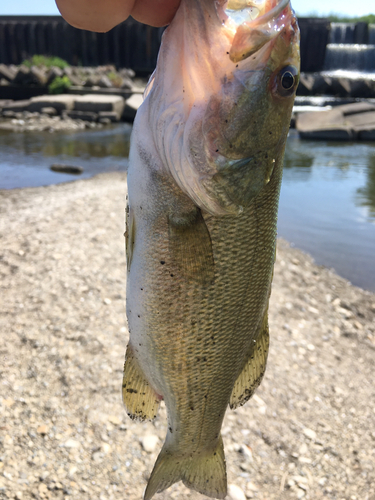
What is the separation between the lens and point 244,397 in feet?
6.63

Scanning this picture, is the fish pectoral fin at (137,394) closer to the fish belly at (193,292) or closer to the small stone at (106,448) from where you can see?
the fish belly at (193,292)

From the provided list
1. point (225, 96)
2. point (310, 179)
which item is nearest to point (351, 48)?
point (310, 179)

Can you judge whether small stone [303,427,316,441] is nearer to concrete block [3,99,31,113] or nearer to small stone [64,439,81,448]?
small stone [64,439,81,448]

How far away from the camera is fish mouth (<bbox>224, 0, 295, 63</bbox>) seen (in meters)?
1.28

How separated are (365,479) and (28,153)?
11014mm

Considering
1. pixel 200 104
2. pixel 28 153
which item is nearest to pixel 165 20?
pixel 200 104

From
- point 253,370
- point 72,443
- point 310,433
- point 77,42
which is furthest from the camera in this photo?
point 77,42

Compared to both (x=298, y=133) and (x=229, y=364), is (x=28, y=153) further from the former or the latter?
(x=229, y=364)

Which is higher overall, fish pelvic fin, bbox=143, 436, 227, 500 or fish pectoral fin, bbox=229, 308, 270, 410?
fish pectoral fin, bbox=229, 308, 270, 410

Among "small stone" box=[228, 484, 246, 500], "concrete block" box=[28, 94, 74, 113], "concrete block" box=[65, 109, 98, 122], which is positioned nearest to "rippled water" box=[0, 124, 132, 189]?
"concrete block" box=[65, 109, 98, 122]

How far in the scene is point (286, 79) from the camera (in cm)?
141

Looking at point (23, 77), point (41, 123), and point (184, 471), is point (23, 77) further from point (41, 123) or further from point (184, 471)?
point (184, 471)

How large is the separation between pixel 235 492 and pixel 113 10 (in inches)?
117

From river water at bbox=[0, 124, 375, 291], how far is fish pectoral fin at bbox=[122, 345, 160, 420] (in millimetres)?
4622
